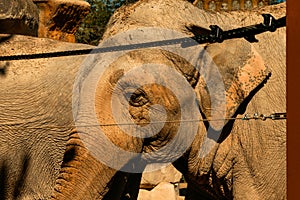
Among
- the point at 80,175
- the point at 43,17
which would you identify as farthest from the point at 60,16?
the point at 80,175

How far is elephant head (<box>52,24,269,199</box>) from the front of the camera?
3.80m

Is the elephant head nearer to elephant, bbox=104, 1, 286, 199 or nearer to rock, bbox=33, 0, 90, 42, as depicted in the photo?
elephant, bbox=104, 1, 286, 199

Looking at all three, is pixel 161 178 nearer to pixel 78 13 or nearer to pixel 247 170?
pixel 78 13

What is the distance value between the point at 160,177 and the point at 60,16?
7.35 ft

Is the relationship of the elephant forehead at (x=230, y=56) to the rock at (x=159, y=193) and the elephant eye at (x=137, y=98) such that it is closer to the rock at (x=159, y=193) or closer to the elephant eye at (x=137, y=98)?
the elephant eye at (x=137, y=98)

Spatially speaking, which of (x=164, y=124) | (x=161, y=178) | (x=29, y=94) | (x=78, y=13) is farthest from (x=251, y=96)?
(x=161, y=178)

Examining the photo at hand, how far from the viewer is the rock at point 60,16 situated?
6.89 metres

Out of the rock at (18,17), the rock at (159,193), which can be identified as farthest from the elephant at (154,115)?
the rock at (159,193)

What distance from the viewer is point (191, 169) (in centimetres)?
452

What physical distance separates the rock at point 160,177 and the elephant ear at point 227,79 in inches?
166

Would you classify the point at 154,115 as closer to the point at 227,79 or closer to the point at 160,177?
the point at 227,79

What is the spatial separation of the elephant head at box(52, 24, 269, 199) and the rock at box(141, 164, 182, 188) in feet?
13.3

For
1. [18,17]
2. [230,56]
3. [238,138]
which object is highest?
[230,56]

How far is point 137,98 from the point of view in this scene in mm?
4062
